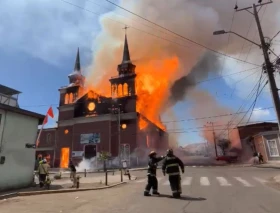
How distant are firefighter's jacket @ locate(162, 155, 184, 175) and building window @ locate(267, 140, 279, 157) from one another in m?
28.2

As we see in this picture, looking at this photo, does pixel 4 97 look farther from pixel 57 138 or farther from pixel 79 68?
pixel 79 68

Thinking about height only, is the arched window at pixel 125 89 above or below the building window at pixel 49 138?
above

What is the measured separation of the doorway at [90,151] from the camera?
46625mm

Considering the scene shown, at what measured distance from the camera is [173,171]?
8.61 meters

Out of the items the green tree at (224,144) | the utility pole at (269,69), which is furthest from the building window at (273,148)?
the green tree at (224,144)

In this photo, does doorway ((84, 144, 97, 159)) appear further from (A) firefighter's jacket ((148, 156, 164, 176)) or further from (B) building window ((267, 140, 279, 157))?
(A) firefighter's jacket ((148, 156, 164, 176))

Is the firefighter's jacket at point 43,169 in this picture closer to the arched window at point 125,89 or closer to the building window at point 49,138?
the arched window at point 125,89

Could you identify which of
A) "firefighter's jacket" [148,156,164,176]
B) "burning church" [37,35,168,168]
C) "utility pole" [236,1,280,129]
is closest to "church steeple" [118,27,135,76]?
"burning church" [37,35,168,168]

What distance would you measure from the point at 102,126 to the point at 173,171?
130ft

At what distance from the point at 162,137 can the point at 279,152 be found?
109 ft

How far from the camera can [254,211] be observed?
619cm

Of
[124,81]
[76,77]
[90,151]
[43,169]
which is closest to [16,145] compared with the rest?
[43,169]

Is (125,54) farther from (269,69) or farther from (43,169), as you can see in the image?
(269,69)

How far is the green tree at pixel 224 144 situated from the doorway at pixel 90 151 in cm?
3157
